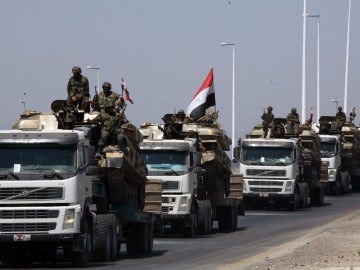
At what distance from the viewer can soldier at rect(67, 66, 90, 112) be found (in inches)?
1123

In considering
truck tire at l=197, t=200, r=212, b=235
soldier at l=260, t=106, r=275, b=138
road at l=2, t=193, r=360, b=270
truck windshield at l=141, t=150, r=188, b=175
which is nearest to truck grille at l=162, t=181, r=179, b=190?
truck windshield at l=141, t=150, r=188, b=175

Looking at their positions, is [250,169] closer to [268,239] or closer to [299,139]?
[299,139]

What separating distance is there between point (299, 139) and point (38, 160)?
30.6 meters

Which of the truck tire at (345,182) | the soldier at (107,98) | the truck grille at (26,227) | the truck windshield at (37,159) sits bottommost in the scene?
the truck tire at (345,182)

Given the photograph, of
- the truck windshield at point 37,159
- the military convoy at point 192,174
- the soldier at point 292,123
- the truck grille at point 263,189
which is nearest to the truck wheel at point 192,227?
the military convoy at point 192,174

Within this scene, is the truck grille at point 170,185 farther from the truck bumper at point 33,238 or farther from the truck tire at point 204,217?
the truck bumper at point 33,238

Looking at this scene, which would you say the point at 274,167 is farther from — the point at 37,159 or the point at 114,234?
the point at 37,159

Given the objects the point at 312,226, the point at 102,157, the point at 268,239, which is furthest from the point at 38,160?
the point at 312,226

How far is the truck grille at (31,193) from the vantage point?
24.9 meters

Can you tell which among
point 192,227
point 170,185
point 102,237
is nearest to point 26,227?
point 102,237

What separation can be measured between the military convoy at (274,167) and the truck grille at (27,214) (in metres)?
24.9

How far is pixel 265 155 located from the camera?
50656 mm

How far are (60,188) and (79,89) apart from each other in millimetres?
4052

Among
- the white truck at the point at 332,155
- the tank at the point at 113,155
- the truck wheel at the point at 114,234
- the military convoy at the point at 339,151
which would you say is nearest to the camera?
the truck wheel at the point at 114,234
